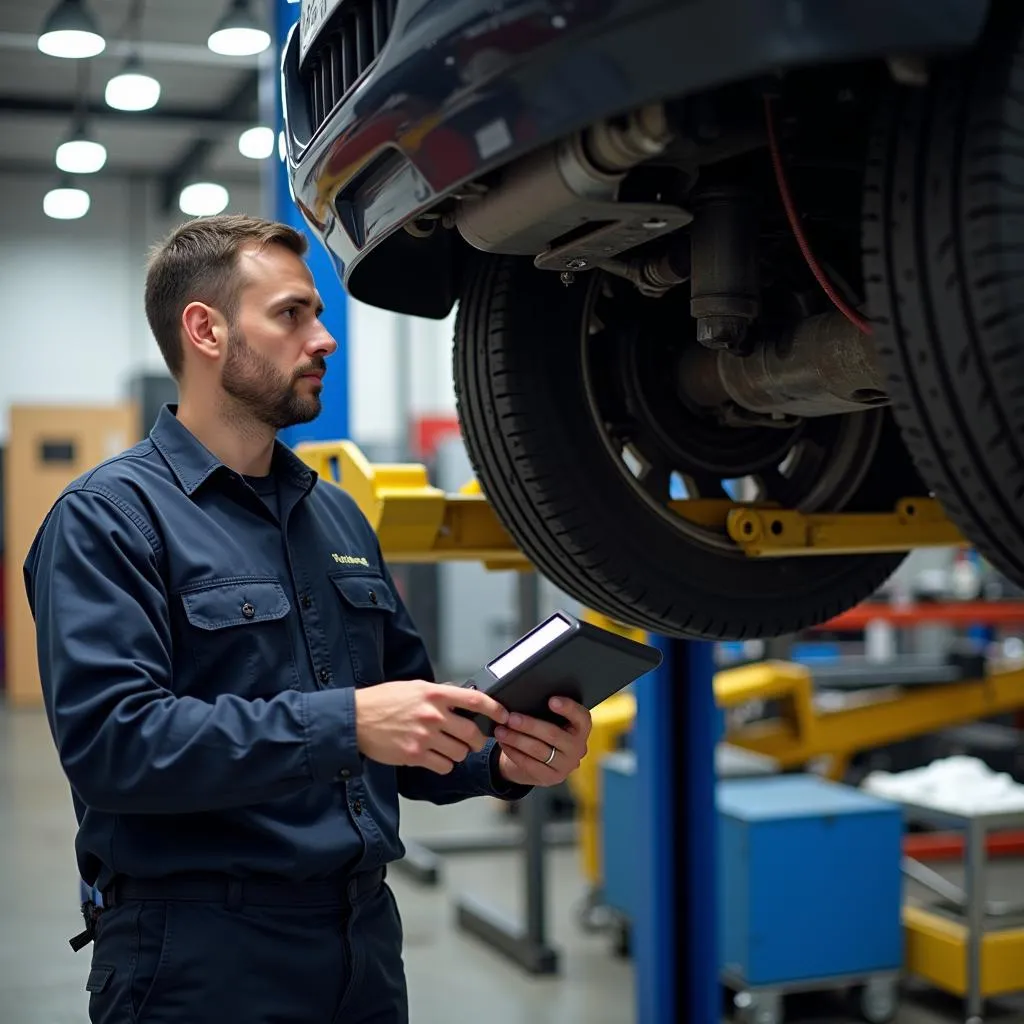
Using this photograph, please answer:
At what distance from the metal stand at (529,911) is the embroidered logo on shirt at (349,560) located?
249cm

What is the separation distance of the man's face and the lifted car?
0.28 ft

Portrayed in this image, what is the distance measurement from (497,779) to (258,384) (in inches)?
23.5

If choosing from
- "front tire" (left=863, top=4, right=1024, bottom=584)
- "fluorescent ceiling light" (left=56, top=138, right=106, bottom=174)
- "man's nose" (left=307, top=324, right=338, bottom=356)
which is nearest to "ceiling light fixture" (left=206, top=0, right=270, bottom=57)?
"fluorescent ceiling light" (left=56, top=138, right=106, bottom=174)

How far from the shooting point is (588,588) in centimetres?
184

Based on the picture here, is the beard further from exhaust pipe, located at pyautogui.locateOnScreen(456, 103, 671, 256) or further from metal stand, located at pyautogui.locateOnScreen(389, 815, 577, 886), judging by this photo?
metal stand, located at pyautogui.locateOnScreen(389, 815, 577, 886)

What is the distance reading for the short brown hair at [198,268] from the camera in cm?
175

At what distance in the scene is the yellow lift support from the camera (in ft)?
5.98

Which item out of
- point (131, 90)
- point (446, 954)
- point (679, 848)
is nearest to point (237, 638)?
point (679, 848)

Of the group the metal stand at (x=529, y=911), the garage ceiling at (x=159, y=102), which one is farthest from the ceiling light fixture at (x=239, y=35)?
the metal stand at (x=529, y=911)

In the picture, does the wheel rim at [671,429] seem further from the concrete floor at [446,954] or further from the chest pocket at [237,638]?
the concrete floor at [446,954]

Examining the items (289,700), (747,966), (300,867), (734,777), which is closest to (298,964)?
(300,867)

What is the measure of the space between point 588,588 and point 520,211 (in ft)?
2.22

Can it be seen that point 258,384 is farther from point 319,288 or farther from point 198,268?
point 319,288

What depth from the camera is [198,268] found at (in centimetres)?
176
